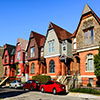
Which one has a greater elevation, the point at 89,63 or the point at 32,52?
the point at 32,52

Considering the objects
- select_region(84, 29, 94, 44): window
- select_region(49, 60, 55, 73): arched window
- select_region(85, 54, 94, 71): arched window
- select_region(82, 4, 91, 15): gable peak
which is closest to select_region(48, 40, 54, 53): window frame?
select_region(49, 60, 55, 73): arched window

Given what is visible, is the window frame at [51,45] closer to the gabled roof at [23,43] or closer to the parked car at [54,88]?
the gabled roof at [23,43]

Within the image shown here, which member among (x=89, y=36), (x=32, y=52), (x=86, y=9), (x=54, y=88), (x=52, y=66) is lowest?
(x=54, y=88)

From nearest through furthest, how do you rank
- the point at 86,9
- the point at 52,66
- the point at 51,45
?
the point at 86,9, the point at 52,66, the point at 51,45

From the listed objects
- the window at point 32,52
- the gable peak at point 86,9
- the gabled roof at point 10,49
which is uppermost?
the gable peak at point 86,9

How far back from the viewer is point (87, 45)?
23938mm

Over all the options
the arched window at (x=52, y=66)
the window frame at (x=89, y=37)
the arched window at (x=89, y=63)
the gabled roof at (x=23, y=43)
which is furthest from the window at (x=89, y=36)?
the gabled roof at (x=23, y=43)

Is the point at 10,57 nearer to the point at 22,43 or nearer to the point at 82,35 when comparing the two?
the point at 22,43

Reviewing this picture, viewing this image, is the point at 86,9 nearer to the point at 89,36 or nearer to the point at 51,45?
the point at 89,36

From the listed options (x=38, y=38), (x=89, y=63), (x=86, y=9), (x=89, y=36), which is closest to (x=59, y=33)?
(x=38, y=38)

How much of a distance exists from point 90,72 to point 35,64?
14832 mm

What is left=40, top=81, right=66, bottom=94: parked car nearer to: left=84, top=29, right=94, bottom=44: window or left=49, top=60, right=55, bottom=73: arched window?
left=84, top=29, right=94, bottom=44: window

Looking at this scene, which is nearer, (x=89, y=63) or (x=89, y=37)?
(x=89, y=63)

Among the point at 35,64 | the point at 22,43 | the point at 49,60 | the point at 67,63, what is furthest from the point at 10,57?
the point at 67,63
